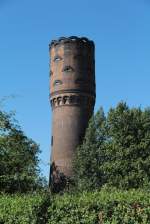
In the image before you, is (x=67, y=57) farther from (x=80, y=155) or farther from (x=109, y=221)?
(x=109, y=221)

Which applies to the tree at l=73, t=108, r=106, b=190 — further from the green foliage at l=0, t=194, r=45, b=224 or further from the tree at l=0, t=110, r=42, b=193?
the green foliage at l=0, t=194, r=45, b=224

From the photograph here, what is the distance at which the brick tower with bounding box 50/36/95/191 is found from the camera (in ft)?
189

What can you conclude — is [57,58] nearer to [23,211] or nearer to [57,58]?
[57,58]

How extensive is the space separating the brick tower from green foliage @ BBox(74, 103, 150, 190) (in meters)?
4.72

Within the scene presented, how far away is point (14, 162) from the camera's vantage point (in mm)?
39438

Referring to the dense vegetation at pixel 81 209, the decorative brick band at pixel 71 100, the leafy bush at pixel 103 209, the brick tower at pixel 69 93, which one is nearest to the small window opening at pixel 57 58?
the brick tower at pixel 69 93

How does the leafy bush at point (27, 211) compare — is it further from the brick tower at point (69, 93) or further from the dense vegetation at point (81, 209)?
the brick tower at point (69, 93)

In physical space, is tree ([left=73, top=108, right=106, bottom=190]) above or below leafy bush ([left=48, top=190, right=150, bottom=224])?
above

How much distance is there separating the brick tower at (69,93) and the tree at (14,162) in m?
13.8

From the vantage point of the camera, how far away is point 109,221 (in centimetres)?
1825

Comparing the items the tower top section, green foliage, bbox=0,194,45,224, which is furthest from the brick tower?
green foliage, bbox=0,194,45,224

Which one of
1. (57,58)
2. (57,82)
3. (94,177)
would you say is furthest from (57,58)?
(94,177)

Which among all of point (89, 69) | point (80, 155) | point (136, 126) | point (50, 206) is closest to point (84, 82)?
point (89, 69)

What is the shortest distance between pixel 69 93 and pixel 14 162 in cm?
2129
